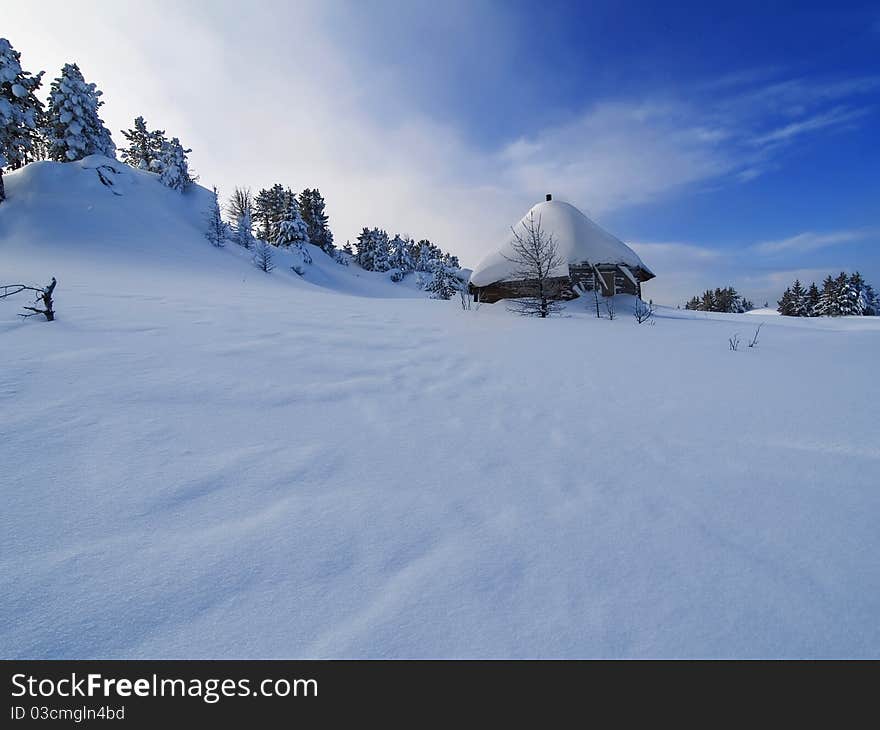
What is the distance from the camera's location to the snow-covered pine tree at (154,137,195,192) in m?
31.5

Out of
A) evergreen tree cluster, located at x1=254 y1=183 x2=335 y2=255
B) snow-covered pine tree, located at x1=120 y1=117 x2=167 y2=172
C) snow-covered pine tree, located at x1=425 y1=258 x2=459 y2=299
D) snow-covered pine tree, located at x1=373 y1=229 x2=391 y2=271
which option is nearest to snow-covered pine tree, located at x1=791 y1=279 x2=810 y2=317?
snow-covered pine tree, located at x1=425 y1=258 x2=459 y2=299

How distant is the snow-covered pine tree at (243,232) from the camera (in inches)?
1377

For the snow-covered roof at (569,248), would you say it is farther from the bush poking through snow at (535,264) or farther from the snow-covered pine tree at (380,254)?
the snow-covered pine tree at (380,254)

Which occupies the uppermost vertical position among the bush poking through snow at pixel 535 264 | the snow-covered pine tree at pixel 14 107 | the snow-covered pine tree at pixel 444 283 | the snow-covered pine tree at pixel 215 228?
the snow-covered pine tree at pixel 14 107

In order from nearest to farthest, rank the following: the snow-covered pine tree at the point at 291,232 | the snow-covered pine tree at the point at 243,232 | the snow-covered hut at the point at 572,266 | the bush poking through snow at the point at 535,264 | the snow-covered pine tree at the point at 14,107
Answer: the bush poking through snow at the point at 535,264 < the snow-covered hut at the point at 572,266 < the snow-covered pine tree at the point at 14,107 < the snow-covered pine tree at the point at 243,232 < the snow-covered pine tree at the point at 291,232

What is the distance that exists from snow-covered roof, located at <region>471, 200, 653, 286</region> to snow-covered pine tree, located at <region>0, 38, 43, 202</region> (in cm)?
2633

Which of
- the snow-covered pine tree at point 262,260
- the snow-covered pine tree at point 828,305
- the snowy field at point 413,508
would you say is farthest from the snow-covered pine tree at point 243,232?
the snow-covered pine tree at point 828,305

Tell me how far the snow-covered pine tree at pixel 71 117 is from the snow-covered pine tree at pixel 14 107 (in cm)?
659

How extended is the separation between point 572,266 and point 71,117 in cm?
3837

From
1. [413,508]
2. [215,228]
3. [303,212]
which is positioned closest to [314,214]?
[303,212]

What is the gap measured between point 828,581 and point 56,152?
4453cm

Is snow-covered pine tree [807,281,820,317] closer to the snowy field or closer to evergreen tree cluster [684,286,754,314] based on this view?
evergreen tree cluster [684,286,754,314]

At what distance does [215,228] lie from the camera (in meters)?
29.5
